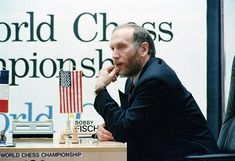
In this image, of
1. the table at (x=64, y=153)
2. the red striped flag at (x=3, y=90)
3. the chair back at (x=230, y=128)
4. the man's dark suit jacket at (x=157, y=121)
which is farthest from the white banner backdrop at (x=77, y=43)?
the table at (x=64, y=153)

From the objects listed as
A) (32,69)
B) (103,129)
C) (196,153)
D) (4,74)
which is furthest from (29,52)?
(196,153)

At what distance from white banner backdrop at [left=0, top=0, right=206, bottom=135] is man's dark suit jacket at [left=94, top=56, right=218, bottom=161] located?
6.27ft

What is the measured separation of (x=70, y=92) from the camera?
3621mm

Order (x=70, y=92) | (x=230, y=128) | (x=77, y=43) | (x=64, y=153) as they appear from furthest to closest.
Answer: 1. (x=77, y=43)
2. (x=70, y=92)
3. (x=230, y=128)
4. (x=64, y=153)

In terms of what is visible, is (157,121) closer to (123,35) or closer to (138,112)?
(138,112)

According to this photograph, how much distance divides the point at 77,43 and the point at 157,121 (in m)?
2.19

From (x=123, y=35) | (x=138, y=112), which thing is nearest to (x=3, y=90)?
(x=123, y=35)

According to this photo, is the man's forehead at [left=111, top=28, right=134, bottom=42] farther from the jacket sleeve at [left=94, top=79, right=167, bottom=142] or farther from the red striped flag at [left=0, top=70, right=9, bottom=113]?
the red striped flag at [left=0, top=70, right=9, bottom=113]

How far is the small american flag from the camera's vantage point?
358 centimetres

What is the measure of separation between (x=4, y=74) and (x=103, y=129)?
752mm

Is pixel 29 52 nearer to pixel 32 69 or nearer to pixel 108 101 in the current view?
pixel 32 69

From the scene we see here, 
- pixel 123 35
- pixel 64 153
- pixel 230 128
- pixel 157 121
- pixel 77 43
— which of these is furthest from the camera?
pixel 77 43

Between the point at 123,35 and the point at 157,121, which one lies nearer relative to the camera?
the point at 157,121

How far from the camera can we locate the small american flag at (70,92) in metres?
3.58
